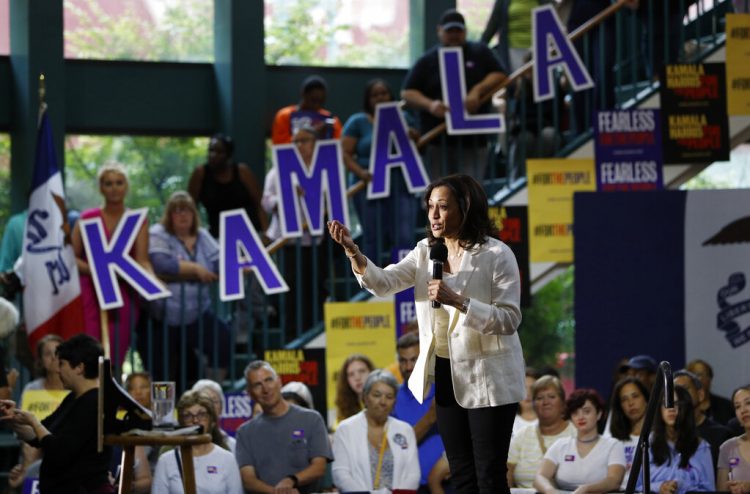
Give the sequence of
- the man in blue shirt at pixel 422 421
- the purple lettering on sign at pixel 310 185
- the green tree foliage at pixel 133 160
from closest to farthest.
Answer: the man in blue shirt at pixel 422 421, the purple lettering on sign at pixel 310 185, the green tree foliage at pixel 133 160

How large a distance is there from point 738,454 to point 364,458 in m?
1.96

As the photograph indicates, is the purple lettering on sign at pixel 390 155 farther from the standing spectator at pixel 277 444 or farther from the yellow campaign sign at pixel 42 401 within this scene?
the yellow campaign sign at pixel 42 401

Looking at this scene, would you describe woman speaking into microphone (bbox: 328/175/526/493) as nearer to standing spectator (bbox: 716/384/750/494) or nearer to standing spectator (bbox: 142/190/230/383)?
standing spectator (bbox: 716/384/750/494)

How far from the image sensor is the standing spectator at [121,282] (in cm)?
921

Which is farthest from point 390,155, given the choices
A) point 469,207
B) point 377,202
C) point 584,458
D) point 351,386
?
point 469,207

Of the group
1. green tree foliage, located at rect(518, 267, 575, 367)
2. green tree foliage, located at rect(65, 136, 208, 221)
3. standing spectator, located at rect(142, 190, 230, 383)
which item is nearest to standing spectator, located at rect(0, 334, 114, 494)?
standing spectator, located at rect(142, 190, 230, 383)

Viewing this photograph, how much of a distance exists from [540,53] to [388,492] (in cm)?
405

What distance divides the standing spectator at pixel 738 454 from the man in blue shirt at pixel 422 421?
4.85 ft

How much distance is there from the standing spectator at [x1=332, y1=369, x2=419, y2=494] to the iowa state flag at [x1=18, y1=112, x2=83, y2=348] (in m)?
2.16

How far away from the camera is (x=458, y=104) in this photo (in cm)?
1017

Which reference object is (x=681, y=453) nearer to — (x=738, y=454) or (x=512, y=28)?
(x=738, y=454)

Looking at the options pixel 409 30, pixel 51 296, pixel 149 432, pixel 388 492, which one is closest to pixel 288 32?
pixel 409 30

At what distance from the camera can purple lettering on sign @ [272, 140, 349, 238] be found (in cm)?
991

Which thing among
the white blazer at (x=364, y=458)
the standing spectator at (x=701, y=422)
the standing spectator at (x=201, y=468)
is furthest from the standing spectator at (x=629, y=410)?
the standing spectator at (x=201, y=468)
